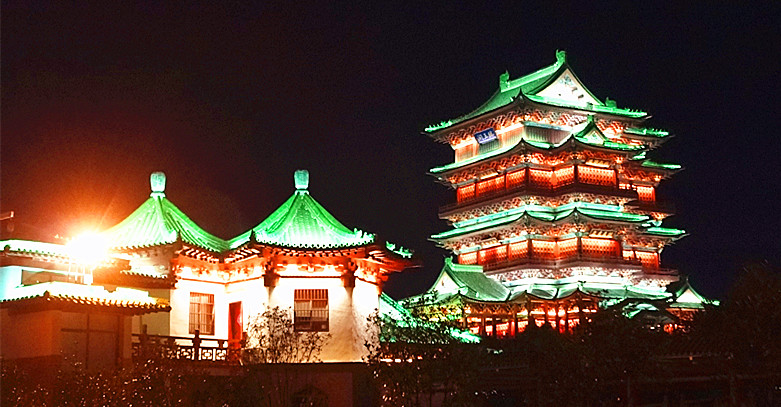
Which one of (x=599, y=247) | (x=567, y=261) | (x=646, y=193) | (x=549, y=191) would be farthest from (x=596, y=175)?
(x=567, y=261)

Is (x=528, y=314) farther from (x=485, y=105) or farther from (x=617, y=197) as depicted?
(x=485, y=105)

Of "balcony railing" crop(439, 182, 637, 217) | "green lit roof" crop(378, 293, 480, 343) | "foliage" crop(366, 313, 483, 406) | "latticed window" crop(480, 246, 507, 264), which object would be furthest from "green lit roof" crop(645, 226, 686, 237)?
"foliage" crop(366, 313, 483, 406)

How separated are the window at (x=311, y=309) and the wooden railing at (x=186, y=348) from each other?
6.99ft

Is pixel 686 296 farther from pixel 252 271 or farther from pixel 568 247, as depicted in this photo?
pixel 252 271

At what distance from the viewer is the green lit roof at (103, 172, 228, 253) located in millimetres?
32938

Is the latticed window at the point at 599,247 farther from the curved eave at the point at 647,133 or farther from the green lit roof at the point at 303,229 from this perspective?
the green lit roof at the point at 303,229

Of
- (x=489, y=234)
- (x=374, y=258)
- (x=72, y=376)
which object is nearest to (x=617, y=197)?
(x=489, y=234)

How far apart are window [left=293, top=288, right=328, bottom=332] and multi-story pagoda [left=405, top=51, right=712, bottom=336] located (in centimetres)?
1942

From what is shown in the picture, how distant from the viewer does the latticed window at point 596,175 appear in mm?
59219

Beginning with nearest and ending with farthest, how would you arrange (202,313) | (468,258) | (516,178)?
1. (202,313)
2. (516,178)
3. (468,258)

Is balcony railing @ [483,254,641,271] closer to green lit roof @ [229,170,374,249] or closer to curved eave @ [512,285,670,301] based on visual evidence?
curved eave @ [512,285,670,301]

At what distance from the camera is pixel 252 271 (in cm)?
3378

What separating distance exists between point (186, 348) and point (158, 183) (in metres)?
7.54

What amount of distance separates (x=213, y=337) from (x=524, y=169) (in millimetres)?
29796
